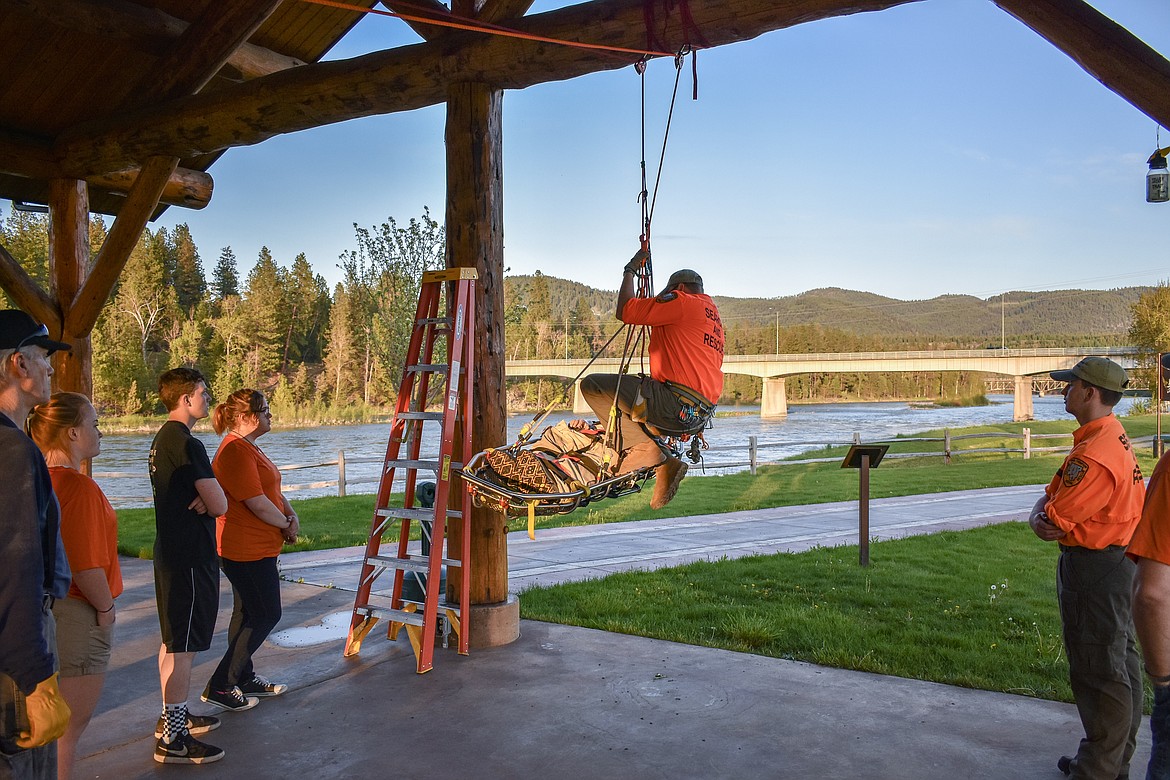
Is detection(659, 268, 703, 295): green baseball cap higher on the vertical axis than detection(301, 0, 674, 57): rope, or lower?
lower

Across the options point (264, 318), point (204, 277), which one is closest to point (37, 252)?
point (264, 318)

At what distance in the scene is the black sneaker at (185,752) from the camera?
4.19 metres

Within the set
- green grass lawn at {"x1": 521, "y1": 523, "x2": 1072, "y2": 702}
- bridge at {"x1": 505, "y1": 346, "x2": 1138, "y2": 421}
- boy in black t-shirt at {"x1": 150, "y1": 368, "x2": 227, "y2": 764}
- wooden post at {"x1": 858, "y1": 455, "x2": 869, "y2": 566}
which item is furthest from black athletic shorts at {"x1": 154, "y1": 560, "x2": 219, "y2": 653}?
bridge at {"x1": 505, "y1": 346, "x2": 1138, "y2": 421}

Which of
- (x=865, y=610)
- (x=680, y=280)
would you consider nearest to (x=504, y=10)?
(x=680, y=280)

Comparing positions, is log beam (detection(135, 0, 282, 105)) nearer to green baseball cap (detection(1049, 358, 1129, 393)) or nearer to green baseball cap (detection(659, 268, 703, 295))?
green baseball cap (detection(659, 268, 703, 295))

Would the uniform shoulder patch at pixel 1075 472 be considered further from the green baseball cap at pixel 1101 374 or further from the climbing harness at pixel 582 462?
the climbing harness at pixel 582 462

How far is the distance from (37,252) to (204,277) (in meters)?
30.3

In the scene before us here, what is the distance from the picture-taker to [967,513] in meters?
13.8

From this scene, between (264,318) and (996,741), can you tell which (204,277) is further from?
(996,741)

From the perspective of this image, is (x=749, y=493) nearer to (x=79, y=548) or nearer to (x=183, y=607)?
(x=183, y=607)

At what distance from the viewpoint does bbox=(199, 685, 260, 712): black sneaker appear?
192 inches

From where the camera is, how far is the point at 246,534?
15.8 ft

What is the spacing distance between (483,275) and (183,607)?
2858mm

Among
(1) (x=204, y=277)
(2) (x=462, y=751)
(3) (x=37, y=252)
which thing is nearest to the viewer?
(2) (x=462, y=751)
